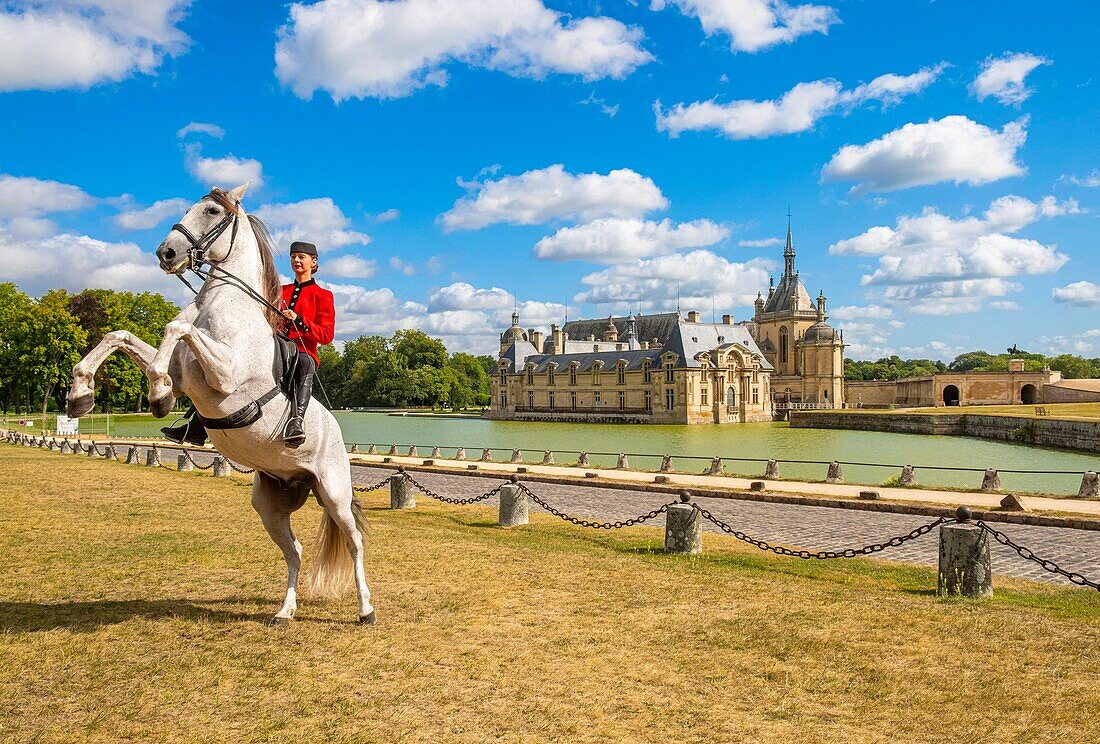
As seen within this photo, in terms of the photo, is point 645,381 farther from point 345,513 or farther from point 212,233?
point 212,233

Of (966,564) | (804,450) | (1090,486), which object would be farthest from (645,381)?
(966,564)

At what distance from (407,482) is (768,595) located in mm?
9145

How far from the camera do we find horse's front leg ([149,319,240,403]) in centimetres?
519

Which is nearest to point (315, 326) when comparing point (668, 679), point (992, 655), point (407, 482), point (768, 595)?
point (668, 679)

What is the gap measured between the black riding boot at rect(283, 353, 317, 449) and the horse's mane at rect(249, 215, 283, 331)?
432 millimetres

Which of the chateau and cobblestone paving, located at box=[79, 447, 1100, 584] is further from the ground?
the chateau

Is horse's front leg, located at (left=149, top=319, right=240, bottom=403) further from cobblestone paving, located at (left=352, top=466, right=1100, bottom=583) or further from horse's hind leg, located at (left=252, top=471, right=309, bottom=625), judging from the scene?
cobblestone paving, located at (left=352, top=466, right=1100, bottom=583)

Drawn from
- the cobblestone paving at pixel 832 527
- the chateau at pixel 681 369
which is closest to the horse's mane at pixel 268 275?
the cobblestone paving at pixel 832 527

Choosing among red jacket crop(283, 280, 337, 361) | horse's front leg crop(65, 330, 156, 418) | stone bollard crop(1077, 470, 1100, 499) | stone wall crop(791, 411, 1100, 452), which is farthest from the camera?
stone wall crop(791, 411, 1100, 452)

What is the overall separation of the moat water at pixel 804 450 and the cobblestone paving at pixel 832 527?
6946mm

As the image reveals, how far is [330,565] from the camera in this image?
7.52m

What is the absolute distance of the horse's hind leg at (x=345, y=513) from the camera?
22.4ft

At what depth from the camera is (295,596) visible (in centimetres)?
702

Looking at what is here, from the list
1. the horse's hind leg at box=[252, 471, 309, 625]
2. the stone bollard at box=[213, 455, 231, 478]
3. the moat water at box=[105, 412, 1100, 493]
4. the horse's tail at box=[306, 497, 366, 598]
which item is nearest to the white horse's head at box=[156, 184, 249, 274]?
the horse's hind leg at box=[252, 471, 309, 625]
